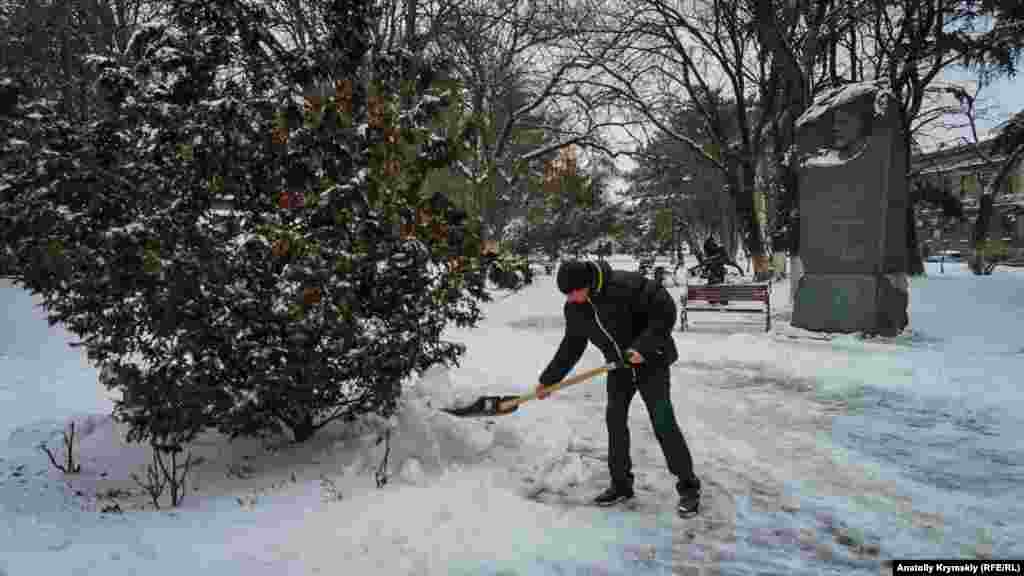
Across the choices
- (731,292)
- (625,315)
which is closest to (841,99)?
(731,292)

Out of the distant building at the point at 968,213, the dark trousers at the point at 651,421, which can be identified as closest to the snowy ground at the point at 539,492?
the dark trousers at the point at 651,421

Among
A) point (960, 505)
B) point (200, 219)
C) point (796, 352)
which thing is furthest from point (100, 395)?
point (796, 352)

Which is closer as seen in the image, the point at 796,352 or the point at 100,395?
the point at 100,395

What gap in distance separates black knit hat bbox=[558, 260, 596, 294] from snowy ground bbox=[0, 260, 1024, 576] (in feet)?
4.36

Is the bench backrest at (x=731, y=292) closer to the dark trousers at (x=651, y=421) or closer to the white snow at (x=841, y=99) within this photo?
the white snow at (x=841, y=99)

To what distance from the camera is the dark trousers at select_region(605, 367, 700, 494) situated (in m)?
3.74

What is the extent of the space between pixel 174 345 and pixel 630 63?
16219 mm

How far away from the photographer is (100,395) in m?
7.09

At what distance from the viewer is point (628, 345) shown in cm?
388

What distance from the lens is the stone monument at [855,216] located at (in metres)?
9.48

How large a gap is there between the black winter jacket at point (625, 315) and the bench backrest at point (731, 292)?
7.78 metres

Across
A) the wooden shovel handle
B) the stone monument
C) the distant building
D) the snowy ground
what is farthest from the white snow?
the distant building

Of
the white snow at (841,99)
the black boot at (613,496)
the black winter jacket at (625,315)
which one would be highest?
the white snow at (841,99)

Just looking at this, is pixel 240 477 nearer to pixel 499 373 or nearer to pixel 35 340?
pixel 499 373
